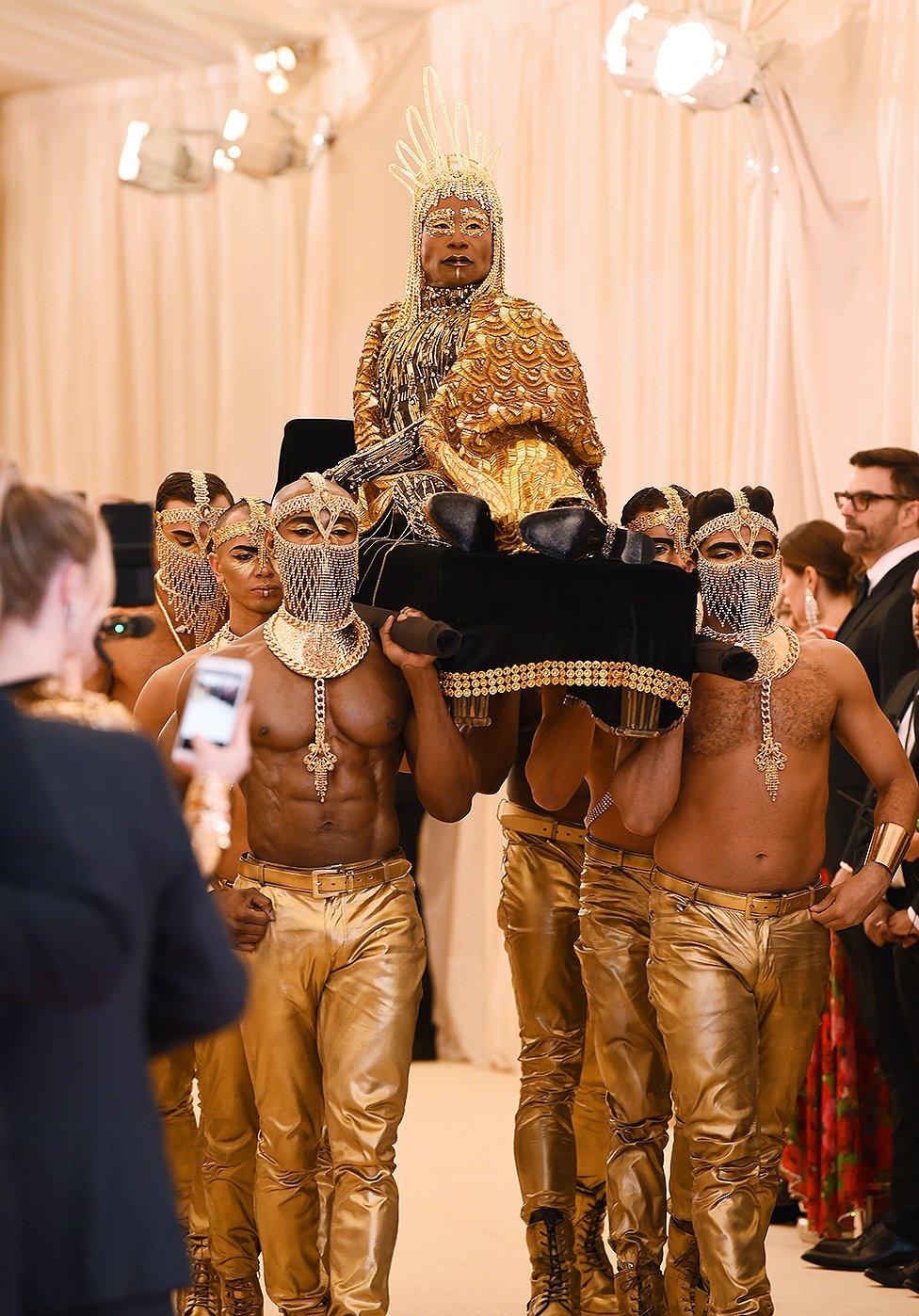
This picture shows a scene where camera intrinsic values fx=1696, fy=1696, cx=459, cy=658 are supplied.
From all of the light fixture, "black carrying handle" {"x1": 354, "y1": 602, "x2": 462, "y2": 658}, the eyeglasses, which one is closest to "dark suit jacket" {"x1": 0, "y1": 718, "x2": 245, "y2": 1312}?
"black carrying handle" {"x1": 354, "y1": 602, "x2": 462, "y2": 658}

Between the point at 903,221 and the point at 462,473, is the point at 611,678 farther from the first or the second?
the point at 903,221

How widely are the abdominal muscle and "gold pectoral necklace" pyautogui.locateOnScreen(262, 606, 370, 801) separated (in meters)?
0.86

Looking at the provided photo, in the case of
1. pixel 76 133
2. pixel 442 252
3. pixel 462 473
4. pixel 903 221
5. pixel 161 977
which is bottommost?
pixel 161 977

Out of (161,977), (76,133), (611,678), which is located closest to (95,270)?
(76,133)

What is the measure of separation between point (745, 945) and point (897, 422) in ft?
9.48

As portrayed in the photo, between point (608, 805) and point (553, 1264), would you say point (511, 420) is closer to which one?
point (608, 805)

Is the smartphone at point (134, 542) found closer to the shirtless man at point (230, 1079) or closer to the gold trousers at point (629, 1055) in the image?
the shirtless man at point (230, 1079)

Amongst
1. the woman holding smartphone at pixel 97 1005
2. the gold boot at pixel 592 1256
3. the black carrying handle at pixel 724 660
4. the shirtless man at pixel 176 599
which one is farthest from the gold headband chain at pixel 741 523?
the woman holding smartphone at pixel 97 1005

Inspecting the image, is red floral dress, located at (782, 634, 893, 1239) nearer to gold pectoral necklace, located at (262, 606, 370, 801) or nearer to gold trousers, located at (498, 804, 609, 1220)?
gold trousers, located at (498, 804, 609, 1220)

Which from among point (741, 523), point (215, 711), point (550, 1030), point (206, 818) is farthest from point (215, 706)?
point (550, 1030)

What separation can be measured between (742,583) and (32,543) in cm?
242

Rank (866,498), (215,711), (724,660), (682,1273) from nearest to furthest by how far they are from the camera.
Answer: (215,711) < (724,660) < (682,1273) < (866,498)

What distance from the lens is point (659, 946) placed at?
406 centimetres

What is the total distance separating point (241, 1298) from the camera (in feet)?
14.2
